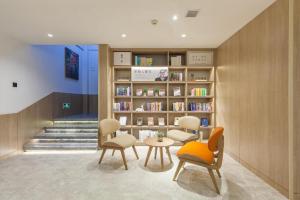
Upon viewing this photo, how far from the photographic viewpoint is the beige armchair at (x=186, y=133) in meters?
3.45

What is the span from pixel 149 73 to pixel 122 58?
79cm

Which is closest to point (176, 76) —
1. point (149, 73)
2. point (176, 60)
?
point (176, 60)

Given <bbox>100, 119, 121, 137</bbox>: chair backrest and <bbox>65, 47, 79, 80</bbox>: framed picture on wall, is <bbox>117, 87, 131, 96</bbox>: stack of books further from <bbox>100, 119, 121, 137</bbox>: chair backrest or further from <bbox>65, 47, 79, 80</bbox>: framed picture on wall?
<bbox>65, 47, 79, 80</bbox>: framed picture on wall

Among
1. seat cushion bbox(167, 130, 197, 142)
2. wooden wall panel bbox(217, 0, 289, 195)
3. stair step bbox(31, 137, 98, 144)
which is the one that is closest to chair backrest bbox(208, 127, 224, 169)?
wooden wall panel bbox(217, 0, 289, 195)

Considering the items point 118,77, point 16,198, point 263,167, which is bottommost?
point 16,198

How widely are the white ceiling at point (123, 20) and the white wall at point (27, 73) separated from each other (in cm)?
35

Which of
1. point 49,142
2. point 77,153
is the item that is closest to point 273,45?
point 77,153

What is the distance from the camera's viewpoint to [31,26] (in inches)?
122

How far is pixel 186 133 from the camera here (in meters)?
3.69

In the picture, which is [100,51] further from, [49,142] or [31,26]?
[49,142]

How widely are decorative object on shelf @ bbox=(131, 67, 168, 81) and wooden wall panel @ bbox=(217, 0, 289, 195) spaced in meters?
1.52

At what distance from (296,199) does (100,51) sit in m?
4.22

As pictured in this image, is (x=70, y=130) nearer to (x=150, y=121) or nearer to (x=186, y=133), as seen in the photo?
(x=150, y=121)

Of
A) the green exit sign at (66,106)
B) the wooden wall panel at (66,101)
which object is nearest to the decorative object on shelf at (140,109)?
the wooden wall panel at (66,101)
